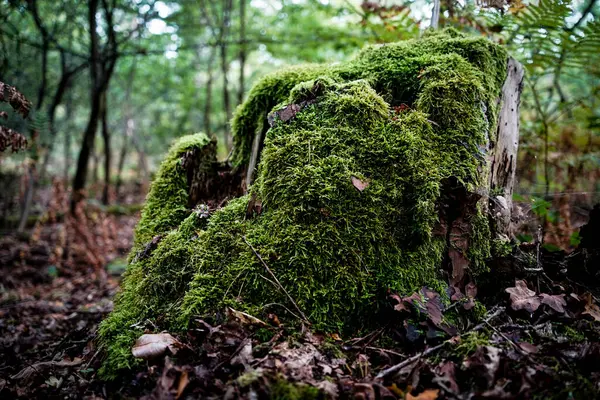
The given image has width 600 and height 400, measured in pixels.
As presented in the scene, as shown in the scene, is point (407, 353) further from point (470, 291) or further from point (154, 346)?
point (154, 346)

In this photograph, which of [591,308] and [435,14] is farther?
[435,14]

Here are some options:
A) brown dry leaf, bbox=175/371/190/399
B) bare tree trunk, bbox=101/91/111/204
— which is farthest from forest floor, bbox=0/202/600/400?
bare tree trunk, bbox=101/91/111/204

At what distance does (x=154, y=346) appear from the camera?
193cm

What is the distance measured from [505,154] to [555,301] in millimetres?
1215

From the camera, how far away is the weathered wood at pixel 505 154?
8.82 feet

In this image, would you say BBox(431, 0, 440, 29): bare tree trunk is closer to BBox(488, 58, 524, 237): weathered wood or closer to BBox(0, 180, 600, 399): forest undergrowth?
BBox(488, 58, 524, 237): weathered wood

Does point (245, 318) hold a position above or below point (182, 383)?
above

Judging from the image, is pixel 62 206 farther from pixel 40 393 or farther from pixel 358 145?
pixel 358 145

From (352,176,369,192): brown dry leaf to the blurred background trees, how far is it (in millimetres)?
1803

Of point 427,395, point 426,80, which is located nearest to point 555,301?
point 427,395

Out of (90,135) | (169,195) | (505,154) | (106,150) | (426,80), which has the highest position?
(426,80)

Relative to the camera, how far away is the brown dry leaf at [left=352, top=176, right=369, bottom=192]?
235cm

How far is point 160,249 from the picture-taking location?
257 cm

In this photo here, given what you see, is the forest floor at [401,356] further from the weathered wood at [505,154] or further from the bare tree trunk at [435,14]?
the bare tree trunk at [435,14]
